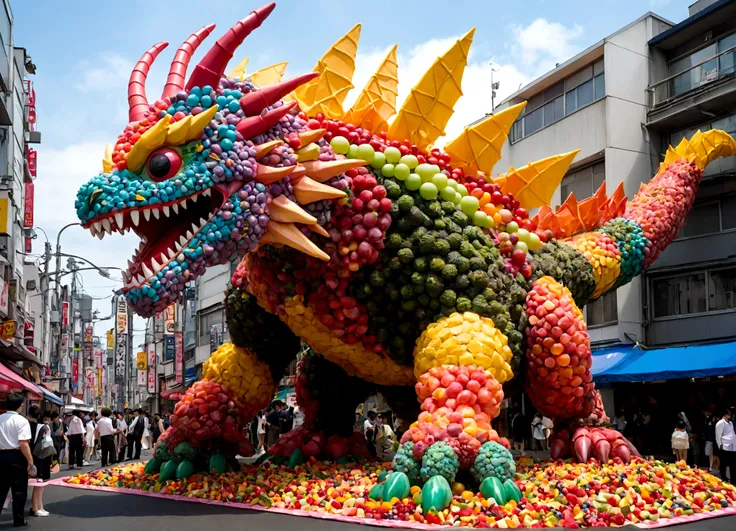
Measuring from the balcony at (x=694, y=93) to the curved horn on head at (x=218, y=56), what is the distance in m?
12.0

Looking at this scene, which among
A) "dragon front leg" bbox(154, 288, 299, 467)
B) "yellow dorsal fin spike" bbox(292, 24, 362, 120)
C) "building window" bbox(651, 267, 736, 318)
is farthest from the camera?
"building window" bbox(651, 267, 736, 318)

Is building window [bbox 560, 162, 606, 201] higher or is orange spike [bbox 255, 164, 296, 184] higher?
building window [bbox 560, 162, 606, 201]

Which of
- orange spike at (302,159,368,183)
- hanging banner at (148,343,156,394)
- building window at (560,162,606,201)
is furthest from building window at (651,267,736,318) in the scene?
hanging banner at (148,343,156,394)

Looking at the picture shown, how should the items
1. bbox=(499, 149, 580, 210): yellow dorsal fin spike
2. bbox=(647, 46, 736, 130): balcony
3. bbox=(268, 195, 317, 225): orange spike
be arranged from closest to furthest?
1. bbox=(268, 195, 317, 225): orange spike
2. bbox=(499, 149, 580, 210): yellow dorsal fin spike
3. bbox=(647, 46, 736, 130): balcony

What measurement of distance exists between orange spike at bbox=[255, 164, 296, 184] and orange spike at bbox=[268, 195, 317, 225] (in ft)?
0.47

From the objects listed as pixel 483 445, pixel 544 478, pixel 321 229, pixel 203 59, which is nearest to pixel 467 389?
pixel 483 445

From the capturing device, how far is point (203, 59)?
577 centimetres

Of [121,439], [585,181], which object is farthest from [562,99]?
[121,439]

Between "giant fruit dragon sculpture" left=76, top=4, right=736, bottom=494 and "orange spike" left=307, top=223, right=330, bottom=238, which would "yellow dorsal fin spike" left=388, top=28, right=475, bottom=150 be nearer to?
"giant fruit dragon sculpture" left=76, top=4, right=736, bottom=494

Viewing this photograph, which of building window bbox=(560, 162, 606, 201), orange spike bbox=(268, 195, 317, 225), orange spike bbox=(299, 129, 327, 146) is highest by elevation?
building window bbox=(560, 162, 606, 201)

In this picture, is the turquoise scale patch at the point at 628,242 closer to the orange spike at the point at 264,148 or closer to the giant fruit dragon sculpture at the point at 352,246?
the giant fruit dragon sculpture at the point at 352,246

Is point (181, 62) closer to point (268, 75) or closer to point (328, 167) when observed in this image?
point (268, 75)

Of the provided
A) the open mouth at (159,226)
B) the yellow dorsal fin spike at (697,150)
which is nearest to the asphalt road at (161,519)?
the open mouth at (159,226)

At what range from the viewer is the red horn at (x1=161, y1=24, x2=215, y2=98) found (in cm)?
599
